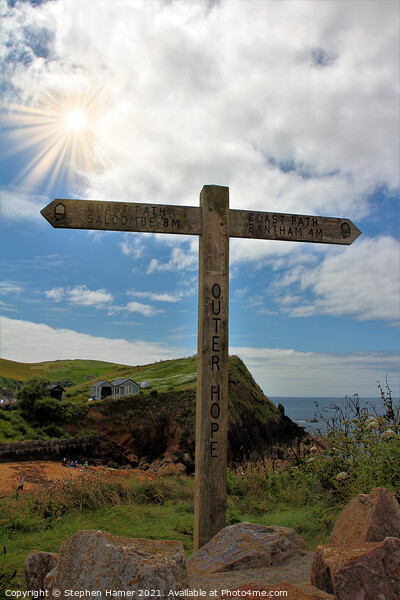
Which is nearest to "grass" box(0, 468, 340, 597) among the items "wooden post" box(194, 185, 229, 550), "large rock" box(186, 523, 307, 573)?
"wooden post" box(194, 185, 229, 550)

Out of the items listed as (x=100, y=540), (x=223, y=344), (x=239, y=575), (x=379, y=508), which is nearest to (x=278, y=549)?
(x=239, y=575)

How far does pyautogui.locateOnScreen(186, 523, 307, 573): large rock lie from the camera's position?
3771 mm

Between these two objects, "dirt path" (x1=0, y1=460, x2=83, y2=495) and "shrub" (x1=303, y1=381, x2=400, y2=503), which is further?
"dirt path" (x1=0, y1=460, x2=83, y2=495)

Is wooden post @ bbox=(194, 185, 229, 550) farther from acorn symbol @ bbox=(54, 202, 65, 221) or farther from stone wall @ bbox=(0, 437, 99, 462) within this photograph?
stone wall @ bbox=(0, 437, 99, 462)

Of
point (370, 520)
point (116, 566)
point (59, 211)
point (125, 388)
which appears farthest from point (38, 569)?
point (125, 388)

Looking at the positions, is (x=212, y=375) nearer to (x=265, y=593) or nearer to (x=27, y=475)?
(x=265, y=593)

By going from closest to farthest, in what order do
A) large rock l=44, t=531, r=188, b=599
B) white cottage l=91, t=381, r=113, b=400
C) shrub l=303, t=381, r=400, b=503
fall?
large rock l=44, t=531, r=188, b=599 → shrub l=303, t=381, r=400, b=503 → white cottage l=91, t=381, r=113, b=400

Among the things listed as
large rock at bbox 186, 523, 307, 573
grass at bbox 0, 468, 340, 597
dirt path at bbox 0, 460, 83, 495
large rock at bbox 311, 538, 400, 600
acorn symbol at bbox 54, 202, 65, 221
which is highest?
acorn symbol at bbox 54, 202, 65, 221

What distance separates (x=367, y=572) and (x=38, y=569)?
2397mm

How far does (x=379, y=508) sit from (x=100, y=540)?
7.48ft

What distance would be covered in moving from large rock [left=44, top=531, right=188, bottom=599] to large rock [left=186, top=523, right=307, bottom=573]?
93 centimetres

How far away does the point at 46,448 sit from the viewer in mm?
18672

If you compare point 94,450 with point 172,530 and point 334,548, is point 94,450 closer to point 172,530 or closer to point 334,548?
point 172,530

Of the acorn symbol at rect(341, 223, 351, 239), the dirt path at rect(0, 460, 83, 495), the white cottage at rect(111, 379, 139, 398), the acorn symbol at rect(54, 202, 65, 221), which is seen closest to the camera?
the acorn symbol at rect(54, 202, 65, 221)
